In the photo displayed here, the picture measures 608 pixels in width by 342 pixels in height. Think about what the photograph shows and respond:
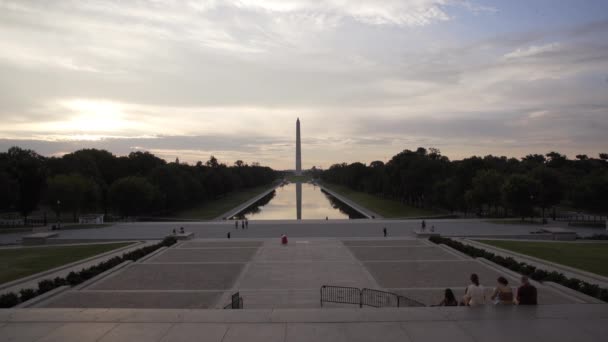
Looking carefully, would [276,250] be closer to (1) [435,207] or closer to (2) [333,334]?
(2) [333,334]

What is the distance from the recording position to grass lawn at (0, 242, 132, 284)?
2073 cm

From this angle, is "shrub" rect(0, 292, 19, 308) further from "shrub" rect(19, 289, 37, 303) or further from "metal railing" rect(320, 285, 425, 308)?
"metal railing" rect(320, 285, 425, 308)

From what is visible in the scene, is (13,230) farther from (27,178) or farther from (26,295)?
(26,295)

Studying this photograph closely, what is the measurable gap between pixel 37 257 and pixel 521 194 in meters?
42.6

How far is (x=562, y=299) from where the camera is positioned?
1472cm

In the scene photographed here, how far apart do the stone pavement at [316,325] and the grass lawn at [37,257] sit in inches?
436

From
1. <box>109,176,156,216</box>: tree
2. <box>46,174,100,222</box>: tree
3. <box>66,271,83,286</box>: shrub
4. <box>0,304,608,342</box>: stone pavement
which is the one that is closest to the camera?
<box>0,304,608,342</box>: stone pavement

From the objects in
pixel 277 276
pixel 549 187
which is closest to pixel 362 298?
pixel 277 276

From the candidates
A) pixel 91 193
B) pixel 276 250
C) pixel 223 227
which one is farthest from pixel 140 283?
pixel 91 193

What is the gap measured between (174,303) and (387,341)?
943 centimetres

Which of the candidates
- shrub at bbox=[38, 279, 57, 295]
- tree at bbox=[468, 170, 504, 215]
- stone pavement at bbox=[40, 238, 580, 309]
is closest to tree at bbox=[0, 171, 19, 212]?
stone pavement at bbox=[40, 238, 580, 309]

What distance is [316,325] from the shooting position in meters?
9.81

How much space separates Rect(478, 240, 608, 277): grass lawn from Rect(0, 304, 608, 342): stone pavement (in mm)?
11449

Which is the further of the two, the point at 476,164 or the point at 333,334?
the point at 476,164
